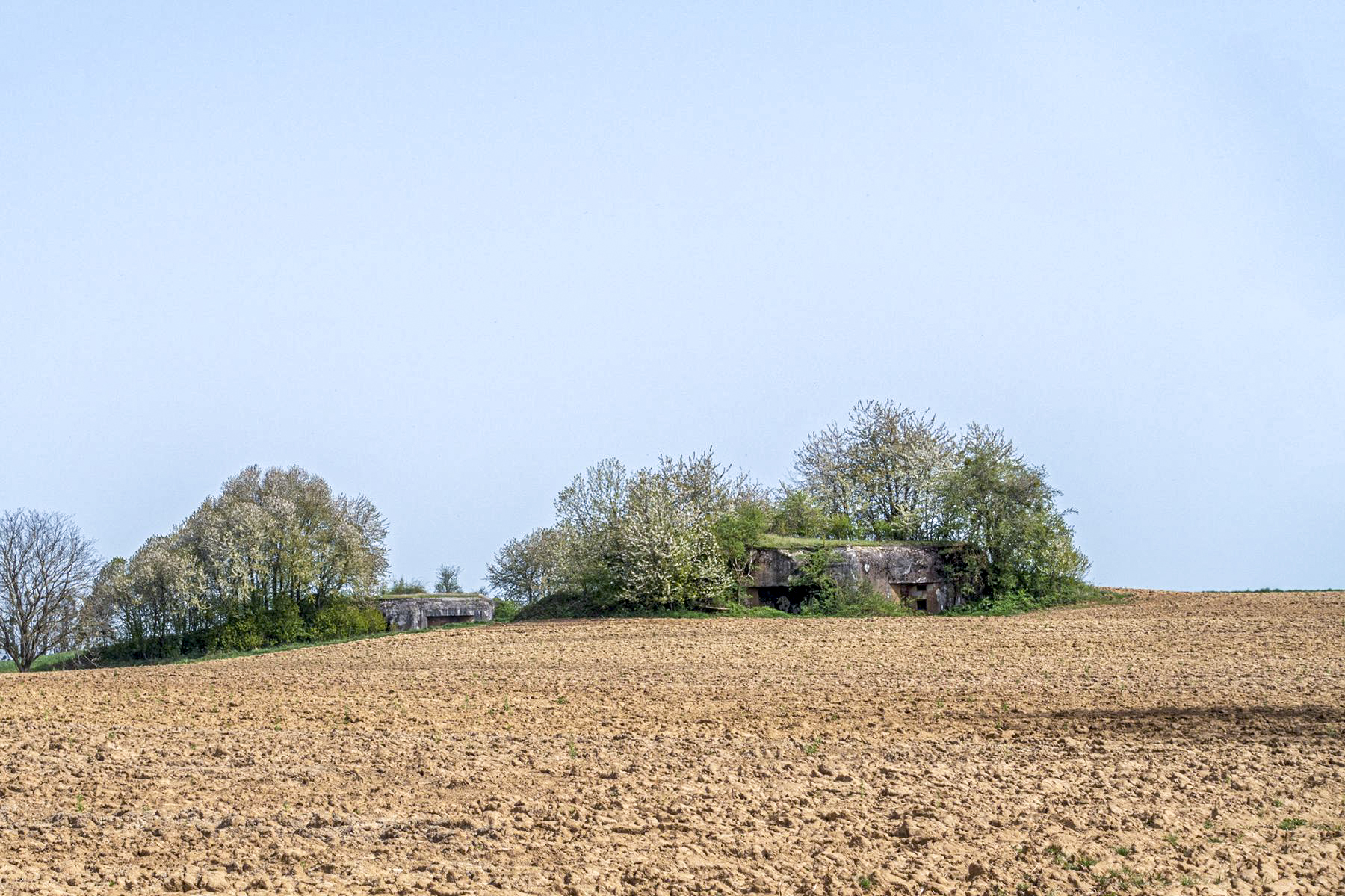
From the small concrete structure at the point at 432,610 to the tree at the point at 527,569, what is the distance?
350 centimetres

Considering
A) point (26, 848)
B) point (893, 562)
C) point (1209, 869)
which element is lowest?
point (1209, 869)

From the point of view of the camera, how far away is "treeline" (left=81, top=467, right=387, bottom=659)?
1483 inches

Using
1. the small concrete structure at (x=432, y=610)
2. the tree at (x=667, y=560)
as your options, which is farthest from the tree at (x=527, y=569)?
the tree at (x=667, y=560)

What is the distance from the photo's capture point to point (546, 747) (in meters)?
12.2

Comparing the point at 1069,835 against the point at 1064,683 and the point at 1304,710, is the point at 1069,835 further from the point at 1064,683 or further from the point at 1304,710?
the point at 1064,683

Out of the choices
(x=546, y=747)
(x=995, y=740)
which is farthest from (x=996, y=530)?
(x=546, y=747)

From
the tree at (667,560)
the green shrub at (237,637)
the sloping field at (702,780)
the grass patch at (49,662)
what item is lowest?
the sloping field at (702,780)

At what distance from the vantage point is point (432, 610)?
149ft

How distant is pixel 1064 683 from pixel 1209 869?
356 inches

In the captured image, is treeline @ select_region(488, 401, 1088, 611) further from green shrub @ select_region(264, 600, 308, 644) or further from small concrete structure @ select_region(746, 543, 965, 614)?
green shrub @ select_region(264, 600, 308, 644)

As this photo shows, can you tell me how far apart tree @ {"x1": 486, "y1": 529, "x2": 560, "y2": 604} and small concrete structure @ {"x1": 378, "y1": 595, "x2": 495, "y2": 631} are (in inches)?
138

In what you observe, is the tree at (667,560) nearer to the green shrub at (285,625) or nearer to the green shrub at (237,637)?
the green shrub at (285,625)

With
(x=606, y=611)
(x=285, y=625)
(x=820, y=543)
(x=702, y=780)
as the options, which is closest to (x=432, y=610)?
(x=285, y=625)

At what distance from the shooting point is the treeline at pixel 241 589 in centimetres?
3766
